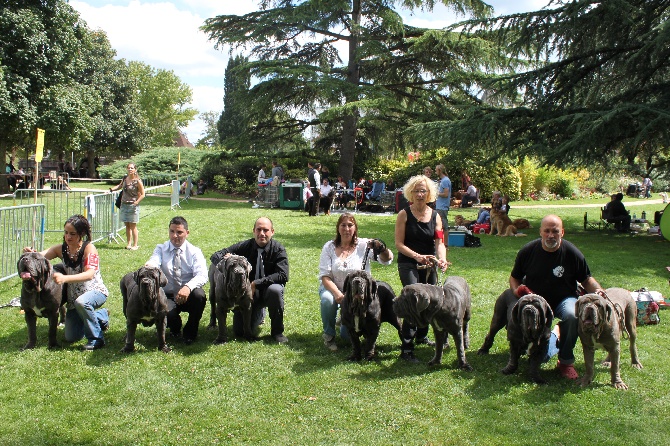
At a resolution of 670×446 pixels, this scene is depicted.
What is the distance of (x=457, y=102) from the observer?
23766 millimetres

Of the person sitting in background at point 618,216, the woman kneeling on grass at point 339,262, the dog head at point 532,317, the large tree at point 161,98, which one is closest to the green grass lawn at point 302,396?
the woman kneeling on grass at point 339,262

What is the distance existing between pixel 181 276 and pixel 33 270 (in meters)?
1.41

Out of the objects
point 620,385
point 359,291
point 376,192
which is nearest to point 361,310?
point 359,291

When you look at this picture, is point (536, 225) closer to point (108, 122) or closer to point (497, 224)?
point (497, 224)

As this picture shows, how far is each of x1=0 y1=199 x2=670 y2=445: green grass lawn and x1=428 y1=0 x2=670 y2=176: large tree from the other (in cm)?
783

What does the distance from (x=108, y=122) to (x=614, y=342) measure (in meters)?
43.8

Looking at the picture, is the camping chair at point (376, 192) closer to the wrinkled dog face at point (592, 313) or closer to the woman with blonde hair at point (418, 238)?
the woman with blonde hair at point (418, 238)

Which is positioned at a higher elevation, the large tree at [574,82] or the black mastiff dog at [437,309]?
the large tree at [574,82]

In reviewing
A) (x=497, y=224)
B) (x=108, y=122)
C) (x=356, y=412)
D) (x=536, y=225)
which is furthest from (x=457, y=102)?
(x=108, y=122)

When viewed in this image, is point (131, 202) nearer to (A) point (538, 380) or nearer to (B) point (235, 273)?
(B) point (235, 273)

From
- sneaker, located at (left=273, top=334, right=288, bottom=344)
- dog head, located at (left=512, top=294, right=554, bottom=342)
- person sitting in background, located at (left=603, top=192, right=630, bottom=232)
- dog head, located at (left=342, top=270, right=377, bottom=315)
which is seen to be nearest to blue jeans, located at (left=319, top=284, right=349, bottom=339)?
sneaker, located at (left=273, top=334, right=288, bottom=344)

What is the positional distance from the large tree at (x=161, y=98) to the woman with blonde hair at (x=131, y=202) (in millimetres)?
52994

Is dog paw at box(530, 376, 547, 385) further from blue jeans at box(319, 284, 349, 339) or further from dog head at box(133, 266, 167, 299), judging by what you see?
dog head at box(133, 266, 167, 299)

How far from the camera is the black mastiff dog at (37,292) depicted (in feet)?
17.1
